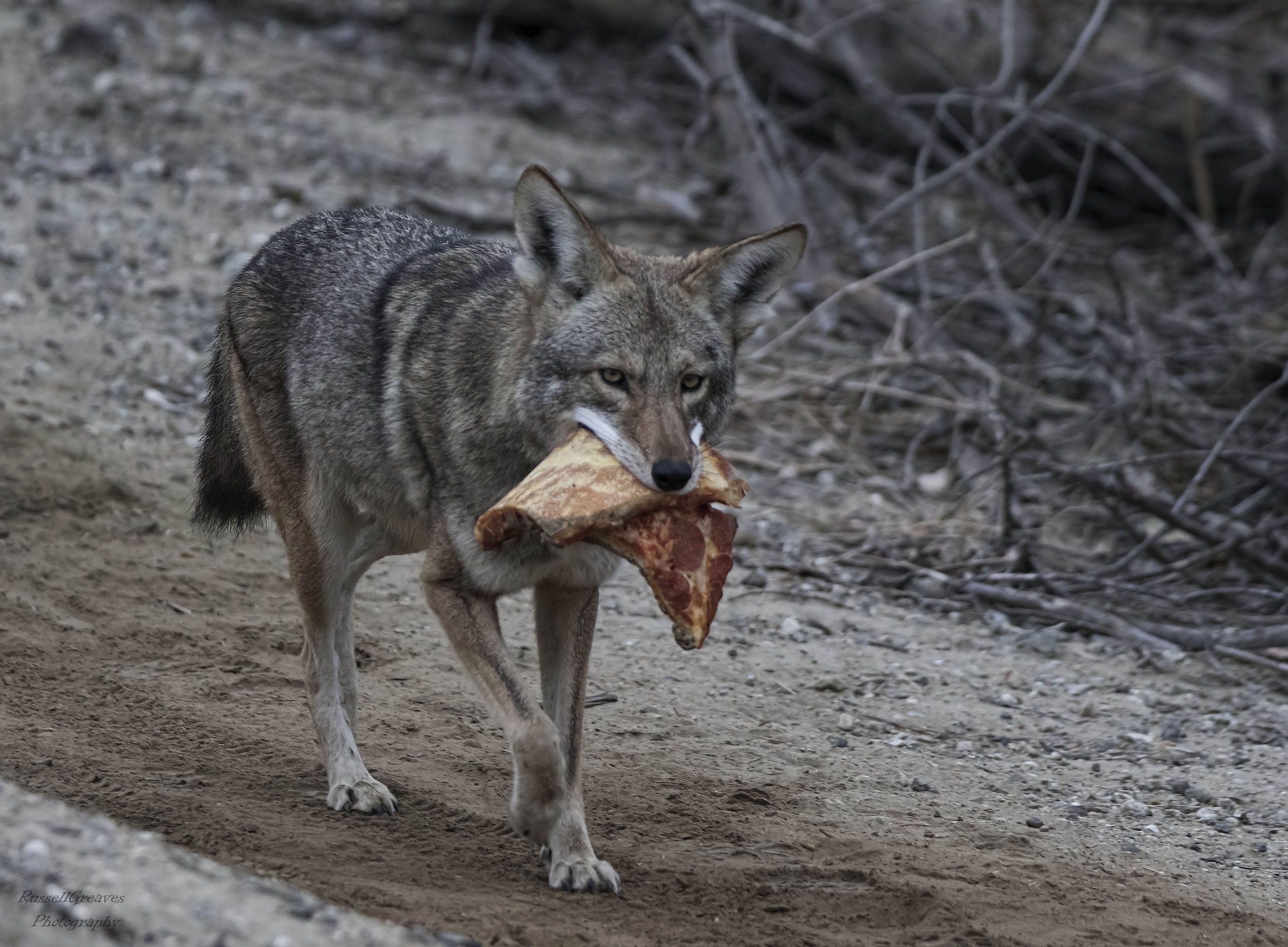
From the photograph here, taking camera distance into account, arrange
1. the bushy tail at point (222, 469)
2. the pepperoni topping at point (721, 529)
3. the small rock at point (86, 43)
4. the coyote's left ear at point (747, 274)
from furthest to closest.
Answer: the small rock at point (86, 43) < the bushy tail at point (222, 469) < the coyote's left ear at point (747, 274) < the pepperoni topping at point (721, 529)

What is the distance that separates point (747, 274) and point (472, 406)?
935 millimetres

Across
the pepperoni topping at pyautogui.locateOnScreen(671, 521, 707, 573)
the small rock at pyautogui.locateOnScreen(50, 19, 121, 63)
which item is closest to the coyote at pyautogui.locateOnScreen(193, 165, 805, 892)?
the pepperoni topping at pyautogui.locateOnScreen(671, 521, 707, 573)

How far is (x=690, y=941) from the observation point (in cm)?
378

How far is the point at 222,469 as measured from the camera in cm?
540

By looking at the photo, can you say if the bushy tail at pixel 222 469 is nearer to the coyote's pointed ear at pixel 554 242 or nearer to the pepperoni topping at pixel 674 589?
the coyote's pointed ear at pixel 554 242

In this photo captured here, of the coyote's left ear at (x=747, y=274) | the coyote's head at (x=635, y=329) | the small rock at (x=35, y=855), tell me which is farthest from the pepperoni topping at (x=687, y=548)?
the small rock at (x=35, y=855)

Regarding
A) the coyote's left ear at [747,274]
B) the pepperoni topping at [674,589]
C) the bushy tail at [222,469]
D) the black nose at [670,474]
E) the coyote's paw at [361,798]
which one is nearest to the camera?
the black nose at [670,474]

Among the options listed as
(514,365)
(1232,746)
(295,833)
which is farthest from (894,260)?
(295,833)

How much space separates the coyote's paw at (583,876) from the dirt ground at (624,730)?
6 cm

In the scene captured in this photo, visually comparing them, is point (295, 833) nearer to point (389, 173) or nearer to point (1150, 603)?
point (1150, 603)

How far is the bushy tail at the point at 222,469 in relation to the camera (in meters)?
5.34

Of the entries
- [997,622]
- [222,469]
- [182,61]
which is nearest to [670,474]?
[222,469]

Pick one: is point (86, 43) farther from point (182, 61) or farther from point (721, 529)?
point (721, 529)

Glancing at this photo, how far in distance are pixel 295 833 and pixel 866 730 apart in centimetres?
248
